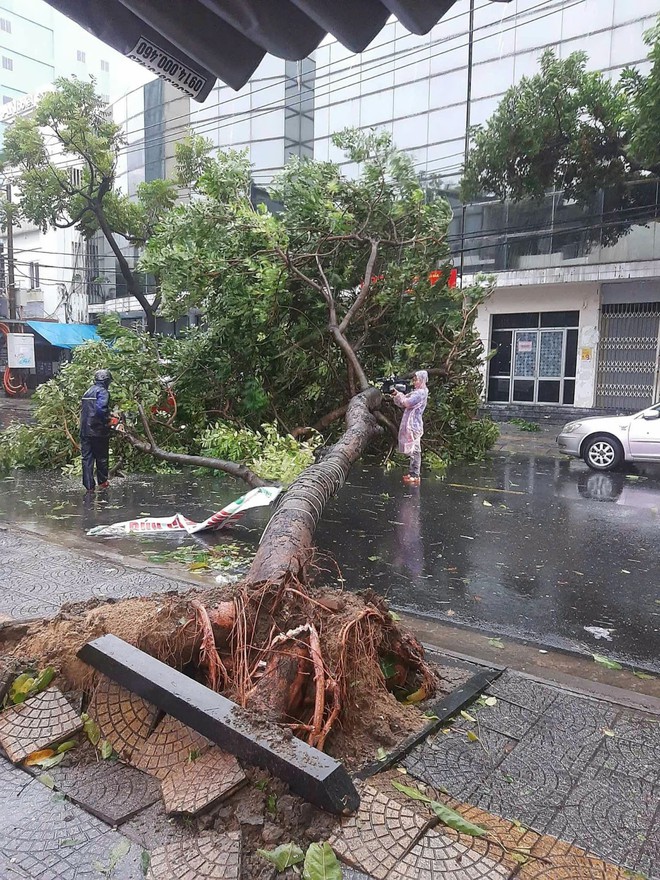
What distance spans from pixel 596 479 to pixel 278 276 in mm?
6376

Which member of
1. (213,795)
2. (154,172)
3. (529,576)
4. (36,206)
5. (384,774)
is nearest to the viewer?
(213,795)

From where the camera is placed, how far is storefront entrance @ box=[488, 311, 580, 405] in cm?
2070

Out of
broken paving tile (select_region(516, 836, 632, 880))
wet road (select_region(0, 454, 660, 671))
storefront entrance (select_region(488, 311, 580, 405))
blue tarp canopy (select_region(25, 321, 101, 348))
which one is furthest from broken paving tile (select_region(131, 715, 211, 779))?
blue tarp canopy (select_region(25, 321, 101, 348))

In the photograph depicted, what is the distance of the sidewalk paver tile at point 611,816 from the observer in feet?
7.86

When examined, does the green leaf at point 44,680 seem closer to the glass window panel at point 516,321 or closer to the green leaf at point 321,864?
the green leaf at point 321,864

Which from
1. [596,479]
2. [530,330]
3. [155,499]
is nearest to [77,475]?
[155,499]

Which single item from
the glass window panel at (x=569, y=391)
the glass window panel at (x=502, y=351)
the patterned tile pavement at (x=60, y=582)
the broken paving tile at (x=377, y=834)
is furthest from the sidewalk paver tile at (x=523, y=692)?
the glass window panel at (x=502, y=351)

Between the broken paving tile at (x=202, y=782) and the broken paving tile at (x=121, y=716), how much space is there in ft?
1.00

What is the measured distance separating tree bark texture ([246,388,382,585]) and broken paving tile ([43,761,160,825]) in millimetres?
1032

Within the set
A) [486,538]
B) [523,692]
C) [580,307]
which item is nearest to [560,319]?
[580,307]

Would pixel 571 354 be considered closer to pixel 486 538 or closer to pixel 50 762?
pixel 486 538

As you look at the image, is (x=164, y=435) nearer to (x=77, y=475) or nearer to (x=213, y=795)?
(x=77, y=475)

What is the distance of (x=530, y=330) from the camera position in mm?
21406

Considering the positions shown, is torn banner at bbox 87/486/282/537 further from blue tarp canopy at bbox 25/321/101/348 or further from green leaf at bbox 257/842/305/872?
blue tarp canopy at bbox 25/321/101/348
